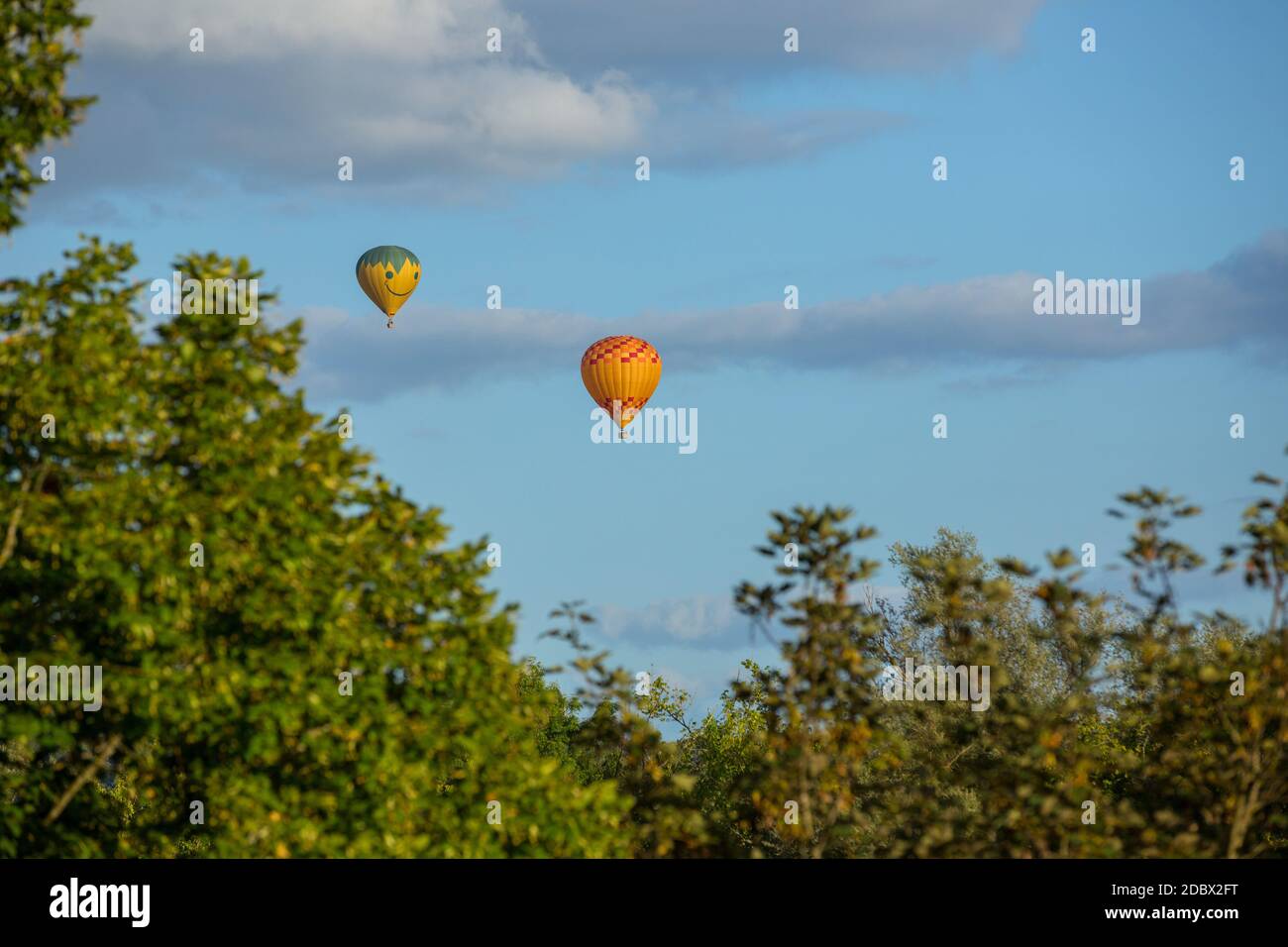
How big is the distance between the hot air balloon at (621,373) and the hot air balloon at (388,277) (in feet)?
32.0

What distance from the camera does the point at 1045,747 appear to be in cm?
1706

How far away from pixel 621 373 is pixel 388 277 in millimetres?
12638

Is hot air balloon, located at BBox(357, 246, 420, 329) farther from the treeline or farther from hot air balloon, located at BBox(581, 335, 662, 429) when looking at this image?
the treeline

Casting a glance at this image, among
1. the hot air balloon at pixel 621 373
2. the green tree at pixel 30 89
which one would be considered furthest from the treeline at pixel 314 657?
the hot air balloon at pixel 621 373

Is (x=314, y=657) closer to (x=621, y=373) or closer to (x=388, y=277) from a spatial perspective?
(x=621, y=373)

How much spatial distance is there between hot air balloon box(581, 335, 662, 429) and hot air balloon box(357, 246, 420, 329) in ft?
32.0

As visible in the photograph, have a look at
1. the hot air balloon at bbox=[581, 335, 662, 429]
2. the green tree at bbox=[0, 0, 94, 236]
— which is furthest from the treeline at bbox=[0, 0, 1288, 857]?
the hot air balloon at bbox=[581, 335, 662, 429]

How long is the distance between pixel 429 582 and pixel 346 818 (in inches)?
104

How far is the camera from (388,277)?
78062 millimetres

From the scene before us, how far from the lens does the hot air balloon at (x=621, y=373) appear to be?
74.9 m

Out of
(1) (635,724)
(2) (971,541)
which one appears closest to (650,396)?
(2) (971,541)

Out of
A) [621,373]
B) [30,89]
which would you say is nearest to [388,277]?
[621,373]
